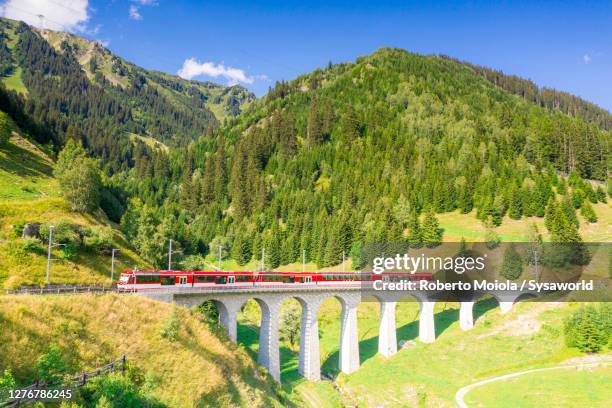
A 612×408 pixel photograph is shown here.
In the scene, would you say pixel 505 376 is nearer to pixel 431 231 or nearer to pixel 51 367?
pixel 51 367

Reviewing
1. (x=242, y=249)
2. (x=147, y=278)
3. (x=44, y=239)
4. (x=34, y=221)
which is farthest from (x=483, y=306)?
(x=34, y=221)

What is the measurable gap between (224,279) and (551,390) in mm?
35103

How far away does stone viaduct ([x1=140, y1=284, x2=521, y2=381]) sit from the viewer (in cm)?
4744

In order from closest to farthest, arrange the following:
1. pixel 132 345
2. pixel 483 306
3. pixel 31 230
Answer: pixel 132 345 < pixel 31 230 < pixel 483 306

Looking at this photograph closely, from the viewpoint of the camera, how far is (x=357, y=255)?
104m

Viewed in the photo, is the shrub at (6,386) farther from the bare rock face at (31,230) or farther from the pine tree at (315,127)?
the pine tree at (315,127)

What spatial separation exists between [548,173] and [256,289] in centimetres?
11270

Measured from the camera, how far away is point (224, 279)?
4900cm

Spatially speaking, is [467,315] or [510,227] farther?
[510,227]

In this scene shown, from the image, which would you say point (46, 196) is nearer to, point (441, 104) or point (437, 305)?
point (437, 305)

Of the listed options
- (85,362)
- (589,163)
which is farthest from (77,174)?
(589,163)

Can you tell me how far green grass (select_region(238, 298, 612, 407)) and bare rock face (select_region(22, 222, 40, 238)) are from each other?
105ft

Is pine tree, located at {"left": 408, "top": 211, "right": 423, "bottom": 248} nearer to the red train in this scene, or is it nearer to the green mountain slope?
the red train

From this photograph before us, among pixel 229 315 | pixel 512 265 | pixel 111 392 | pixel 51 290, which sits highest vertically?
pixel 51 290
